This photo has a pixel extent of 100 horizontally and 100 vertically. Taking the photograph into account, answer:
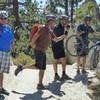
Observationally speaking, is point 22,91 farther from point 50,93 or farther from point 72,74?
point 72,74

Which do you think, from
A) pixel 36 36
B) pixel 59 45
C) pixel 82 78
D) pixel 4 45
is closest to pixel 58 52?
pixel 59 45

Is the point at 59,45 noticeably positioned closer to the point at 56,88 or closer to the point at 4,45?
the point at 56,88

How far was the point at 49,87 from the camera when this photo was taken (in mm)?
9852

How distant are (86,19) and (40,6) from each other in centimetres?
1789

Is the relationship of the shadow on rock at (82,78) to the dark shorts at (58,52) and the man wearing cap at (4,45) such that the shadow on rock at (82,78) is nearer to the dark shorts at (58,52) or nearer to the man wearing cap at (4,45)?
the dark shorts at (58,52)

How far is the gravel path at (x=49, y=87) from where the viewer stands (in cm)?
889

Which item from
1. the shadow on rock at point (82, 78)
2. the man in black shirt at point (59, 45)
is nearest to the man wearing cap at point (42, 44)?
the man in black shirt at point (59, 45)

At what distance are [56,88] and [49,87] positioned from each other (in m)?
0.19

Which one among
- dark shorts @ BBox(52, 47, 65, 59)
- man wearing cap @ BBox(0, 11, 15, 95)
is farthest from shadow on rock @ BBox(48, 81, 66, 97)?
man wearing cap @ BBox(0, 11, 15, 95)

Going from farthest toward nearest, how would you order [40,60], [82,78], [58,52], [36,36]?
[82,78], [58,52], [40,60], [36,36]

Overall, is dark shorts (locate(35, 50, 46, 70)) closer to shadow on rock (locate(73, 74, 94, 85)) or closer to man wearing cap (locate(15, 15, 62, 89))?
man wearing cap (locate(15, 15, 62, 89))

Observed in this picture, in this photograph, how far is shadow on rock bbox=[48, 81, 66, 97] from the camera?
30.6 feet

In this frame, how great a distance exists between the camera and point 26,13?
87.9 feet

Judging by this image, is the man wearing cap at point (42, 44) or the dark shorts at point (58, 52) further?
the dark shorts at point (58, 52)
